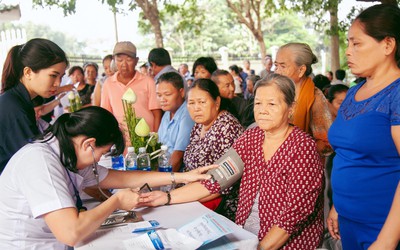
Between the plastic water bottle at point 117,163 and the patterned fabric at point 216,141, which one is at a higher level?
the patterned fabric at point 216,141

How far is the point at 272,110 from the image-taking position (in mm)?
2066

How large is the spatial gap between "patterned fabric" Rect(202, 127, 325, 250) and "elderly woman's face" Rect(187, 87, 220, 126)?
708mm

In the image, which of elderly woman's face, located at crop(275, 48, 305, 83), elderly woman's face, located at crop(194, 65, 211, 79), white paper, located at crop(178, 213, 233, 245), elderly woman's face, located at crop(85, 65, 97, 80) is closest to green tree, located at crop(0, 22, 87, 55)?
elderly woman's face, located at crop(85, 65, 97, 80)

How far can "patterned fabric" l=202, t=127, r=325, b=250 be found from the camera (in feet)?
6.37

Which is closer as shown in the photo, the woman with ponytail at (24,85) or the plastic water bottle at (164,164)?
the woman with ponytail at (24,85)

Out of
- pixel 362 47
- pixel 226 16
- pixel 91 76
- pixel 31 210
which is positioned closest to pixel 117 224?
pixel 31 210

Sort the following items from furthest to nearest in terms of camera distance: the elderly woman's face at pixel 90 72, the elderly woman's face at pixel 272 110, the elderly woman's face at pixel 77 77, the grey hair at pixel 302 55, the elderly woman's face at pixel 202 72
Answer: the elderly woman's face at pixel 90 72 < the elderly woman's face at pixel 77 77 < the elderly woman's face at pixel 202 72 < the grey hair at pixel 302 55 < the elderly woman's face at pixel 272 110

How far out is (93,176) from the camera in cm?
220

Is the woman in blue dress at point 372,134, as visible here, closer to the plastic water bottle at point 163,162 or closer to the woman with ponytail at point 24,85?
the plastic water bottle at point 163,162

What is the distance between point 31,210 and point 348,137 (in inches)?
47.0

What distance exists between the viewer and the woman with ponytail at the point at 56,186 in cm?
161

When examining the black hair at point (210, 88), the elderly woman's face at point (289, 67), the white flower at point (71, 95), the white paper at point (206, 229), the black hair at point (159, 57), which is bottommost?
the white paper at point (206, 229)

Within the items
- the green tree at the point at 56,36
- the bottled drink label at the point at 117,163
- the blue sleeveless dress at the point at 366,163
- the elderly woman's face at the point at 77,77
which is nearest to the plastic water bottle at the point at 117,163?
the bottled drink label at the point at 117,163

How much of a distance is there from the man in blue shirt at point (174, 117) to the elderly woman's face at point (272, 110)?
105 cm
